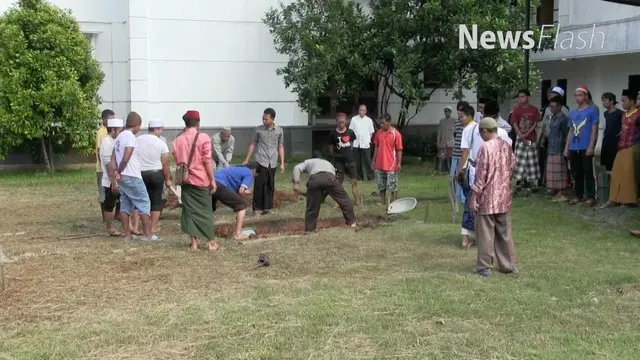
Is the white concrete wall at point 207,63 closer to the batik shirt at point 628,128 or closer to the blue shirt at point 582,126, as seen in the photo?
the blue shirt at point 582,126

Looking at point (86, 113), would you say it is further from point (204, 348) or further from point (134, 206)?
point (204, 348)

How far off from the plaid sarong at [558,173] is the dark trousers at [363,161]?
13.3ft

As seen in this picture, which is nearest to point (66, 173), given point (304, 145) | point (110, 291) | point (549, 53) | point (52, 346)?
point (304, 145)

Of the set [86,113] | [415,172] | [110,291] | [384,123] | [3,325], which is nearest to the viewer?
[3,325]

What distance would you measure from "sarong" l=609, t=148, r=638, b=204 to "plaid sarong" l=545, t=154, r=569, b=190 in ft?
3.93

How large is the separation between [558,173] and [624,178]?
146cm

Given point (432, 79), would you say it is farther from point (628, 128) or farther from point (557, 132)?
point (628, 128)

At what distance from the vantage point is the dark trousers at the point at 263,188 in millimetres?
10992

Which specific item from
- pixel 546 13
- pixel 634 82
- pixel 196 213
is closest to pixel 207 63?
pixel 196 213

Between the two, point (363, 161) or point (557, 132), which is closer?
point (557, 132)

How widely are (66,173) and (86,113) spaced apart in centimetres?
165

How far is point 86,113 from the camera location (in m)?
15.9

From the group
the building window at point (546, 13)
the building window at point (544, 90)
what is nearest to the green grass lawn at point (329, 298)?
the building window at point (544, 90)

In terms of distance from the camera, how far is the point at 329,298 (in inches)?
240
